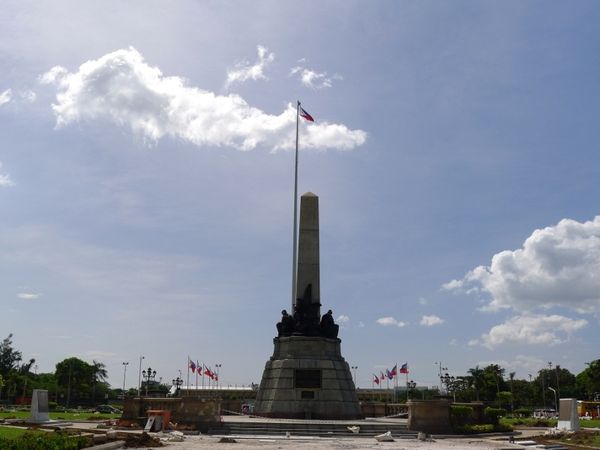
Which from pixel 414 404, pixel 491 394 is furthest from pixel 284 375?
pixel 491 394

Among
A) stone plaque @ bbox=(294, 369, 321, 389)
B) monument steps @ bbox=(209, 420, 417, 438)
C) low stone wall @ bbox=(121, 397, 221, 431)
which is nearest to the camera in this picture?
monument steps @ bbox=(209, 420, 417, 438)

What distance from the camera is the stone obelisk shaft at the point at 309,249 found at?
35.2m

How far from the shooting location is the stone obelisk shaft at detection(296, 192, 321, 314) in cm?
3522

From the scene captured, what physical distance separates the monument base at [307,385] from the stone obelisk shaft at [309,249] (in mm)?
2904

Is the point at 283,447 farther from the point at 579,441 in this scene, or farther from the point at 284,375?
the point at 284,375

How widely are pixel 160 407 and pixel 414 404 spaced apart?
11.9 meters

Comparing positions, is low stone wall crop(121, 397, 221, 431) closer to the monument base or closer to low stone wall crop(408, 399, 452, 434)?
the monument base

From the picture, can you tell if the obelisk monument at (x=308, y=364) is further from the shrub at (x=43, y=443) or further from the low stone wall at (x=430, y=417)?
the shrub at (x=43, y=443)

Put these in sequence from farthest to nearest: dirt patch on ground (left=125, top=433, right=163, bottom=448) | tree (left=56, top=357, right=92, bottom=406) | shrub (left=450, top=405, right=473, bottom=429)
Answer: tree (left=56, top=357, right=92, bottom=406) → shrub (left=450, top=405, right=473, bottom=429) → dirt patch on ground (left=125, top=433, right=163, bottom=448)

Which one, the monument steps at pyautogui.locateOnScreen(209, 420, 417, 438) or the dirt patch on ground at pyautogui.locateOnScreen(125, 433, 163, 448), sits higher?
A: the dirt patch on ground at pyautogui.locateOnScreen(125, 433, 163, 448)

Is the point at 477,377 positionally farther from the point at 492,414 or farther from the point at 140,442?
the point at 140,442

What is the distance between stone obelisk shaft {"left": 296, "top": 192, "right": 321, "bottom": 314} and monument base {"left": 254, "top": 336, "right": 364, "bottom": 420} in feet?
9.53

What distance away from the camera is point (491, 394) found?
8050 cm

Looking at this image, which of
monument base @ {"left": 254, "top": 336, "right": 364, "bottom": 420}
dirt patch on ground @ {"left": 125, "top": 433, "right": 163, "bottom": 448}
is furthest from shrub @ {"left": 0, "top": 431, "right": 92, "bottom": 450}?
monument base @ {"left": 254, "top": 336, "right": 364, "bottom": 420}
